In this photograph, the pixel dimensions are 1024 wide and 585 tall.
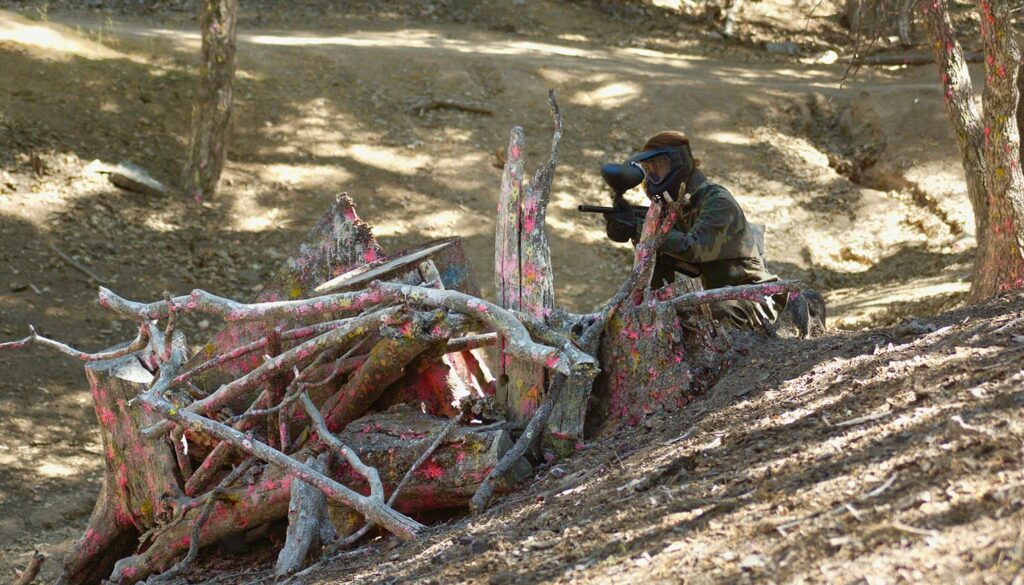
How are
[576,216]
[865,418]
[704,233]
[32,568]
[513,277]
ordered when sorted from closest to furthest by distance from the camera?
[865,418], [513,277], [32,568], [704,233], [576,216]

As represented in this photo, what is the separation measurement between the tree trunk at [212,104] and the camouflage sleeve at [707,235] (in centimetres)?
697

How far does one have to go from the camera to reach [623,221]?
575 centimetres

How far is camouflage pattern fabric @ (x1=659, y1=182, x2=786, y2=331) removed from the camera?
5.41m

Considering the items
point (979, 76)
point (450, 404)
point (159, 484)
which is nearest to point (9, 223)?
point (159, 484)

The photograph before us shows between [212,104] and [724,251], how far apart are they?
23.5 ft

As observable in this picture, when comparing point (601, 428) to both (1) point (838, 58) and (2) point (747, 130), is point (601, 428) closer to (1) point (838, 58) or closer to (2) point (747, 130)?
(2) point (747, 130)

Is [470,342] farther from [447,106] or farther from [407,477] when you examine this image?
[447,106]

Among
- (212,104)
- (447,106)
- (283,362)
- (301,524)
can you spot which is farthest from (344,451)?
(447,106)

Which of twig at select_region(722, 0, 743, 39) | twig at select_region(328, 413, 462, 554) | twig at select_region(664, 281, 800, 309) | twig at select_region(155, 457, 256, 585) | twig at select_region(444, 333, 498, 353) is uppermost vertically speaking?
twig at select_region(722, 0, 743, 39)

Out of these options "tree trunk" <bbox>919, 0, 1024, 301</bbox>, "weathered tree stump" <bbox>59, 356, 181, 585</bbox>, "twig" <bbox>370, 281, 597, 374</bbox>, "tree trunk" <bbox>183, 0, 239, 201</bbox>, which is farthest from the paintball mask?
"tree trunk" <bbox>183, 0, 239, 201</bbox>

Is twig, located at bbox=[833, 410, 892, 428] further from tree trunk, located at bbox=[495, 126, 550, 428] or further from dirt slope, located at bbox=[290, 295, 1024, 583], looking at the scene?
tree trunk, located at bbox=[495, 126, 550, 428]

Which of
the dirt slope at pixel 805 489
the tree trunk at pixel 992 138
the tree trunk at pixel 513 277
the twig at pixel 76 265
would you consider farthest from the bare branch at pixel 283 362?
the twig at pixel 76 265

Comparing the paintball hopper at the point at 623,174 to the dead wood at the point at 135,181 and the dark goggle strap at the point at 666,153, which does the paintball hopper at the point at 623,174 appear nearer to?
the dark goggle strap at the point at 666,153

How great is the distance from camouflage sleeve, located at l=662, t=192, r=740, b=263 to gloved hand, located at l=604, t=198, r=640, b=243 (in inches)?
11.0
